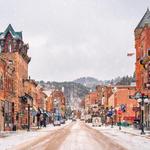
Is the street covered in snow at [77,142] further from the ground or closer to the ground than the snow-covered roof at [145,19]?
closer to the ground

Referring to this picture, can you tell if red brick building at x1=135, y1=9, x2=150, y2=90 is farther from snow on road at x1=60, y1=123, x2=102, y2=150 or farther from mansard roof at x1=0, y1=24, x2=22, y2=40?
snow on road at x1=60, y1=123, x2=102, y2=150

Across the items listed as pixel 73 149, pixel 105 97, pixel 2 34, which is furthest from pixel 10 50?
pixel 105 97

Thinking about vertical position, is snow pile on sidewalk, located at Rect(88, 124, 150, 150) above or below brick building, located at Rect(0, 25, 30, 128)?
below

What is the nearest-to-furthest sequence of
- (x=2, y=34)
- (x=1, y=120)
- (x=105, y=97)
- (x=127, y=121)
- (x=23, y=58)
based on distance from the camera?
(x=1, y=120) → (x=2, y=34) → (x=23, y=58) → (x=127, y=121) → (x=105, y=97)

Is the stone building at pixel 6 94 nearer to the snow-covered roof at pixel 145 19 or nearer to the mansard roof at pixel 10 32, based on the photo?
the mansard roof at pixel 10 32

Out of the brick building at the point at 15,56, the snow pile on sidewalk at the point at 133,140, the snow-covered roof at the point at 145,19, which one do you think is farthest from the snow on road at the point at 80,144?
the snow-covered roof at the point at 145,19

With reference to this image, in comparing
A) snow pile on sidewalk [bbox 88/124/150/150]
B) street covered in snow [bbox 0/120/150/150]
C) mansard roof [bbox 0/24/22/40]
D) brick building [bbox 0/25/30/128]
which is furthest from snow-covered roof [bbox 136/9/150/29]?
street covered in snow [bbox 0/120/150/150]

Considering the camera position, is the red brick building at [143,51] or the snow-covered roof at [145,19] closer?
the red brick building at [143,51]

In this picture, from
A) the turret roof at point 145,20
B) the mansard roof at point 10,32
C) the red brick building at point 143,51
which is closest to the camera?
the red brick building at point 143,51

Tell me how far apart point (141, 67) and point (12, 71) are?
73.6 feet

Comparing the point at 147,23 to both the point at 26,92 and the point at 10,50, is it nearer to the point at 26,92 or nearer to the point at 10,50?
the point at 10,50

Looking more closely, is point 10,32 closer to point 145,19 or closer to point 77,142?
point 145,19

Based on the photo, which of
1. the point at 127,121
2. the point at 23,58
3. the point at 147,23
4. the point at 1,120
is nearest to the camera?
the point at 1,120

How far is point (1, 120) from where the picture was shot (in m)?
77.3
